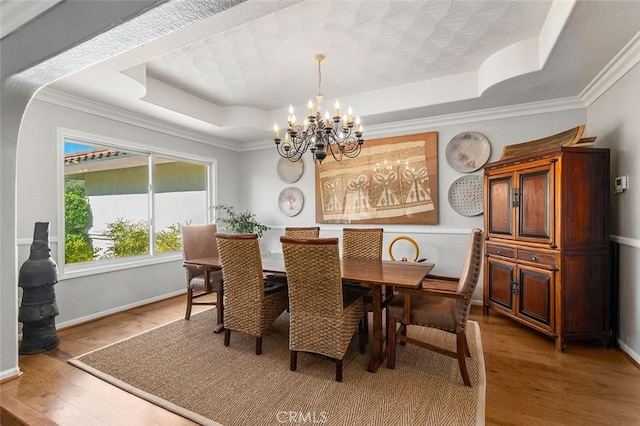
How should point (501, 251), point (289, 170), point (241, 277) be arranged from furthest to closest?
point (289, 170) → point (501, 251) → point (241, 277)

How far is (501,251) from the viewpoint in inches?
Result: 123

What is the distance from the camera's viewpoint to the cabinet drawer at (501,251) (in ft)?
9.83

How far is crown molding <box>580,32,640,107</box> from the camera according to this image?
2215 millimetres

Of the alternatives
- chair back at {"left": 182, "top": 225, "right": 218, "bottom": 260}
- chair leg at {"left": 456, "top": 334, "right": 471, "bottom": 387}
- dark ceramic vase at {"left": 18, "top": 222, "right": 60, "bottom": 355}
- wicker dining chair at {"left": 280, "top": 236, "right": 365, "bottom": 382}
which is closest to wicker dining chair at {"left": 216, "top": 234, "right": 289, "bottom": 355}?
wicker dining chair at {"left": 280, "top": 236, "right": 365, "bottom": 382}

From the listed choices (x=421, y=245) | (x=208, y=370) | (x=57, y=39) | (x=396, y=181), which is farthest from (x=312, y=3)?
(x=421, y=245)

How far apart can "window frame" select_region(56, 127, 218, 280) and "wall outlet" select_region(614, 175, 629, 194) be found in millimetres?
4925

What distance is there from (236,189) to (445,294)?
421 cm

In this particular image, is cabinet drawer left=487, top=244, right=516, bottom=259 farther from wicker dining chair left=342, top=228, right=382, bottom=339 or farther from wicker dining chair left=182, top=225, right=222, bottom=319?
wicker dining chair left=182, top=225, right=222, bottom=319

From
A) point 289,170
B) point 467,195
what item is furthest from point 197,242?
point 467,195

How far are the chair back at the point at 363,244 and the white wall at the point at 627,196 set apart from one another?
2.01m

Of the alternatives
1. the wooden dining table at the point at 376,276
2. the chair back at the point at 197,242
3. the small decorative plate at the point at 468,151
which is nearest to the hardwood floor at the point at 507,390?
the wooden dining table at the point at 376,276

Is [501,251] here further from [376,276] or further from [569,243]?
[376,276]

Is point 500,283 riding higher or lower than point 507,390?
higher

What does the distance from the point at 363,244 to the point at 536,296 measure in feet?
5.39
